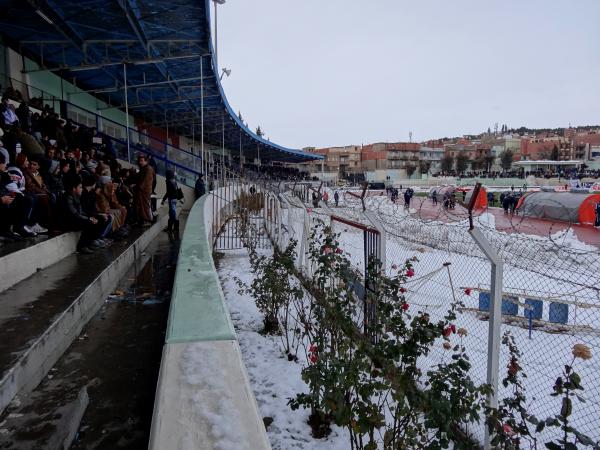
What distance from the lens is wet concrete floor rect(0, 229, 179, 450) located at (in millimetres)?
2568

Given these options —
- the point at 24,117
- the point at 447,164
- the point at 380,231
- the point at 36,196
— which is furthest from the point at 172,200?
the point at 447,164

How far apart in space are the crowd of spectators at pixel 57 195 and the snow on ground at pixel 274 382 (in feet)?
8.16

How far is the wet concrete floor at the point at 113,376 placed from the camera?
257cm

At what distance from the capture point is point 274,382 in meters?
4.47

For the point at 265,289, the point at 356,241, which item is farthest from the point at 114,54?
the point at 265,289

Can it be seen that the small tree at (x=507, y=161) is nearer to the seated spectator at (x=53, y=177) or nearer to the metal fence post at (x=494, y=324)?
the seated spectator at (x=53, y=177)

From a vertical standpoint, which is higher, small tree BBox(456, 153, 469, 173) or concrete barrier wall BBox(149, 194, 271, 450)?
small tree BBox(456, 153, 469, 173)

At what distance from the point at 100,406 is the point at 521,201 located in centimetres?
3342

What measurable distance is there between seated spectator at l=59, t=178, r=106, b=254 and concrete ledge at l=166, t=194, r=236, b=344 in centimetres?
238

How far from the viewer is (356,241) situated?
11258 millimetres

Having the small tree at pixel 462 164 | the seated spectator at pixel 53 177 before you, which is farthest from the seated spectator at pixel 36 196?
the small tree at pixel 462 164

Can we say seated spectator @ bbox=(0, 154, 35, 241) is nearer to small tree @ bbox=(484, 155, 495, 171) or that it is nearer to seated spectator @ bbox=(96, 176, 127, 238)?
seated spectator @ bbox=(96, 176, 127, 238)

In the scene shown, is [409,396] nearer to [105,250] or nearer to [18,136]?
[105,250]

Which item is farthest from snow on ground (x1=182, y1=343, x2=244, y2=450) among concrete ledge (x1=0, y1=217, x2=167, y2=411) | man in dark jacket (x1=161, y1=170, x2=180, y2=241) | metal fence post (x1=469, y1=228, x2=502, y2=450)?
man in dark jacket (x1=161, y1=170, x2=180, y2=241)
